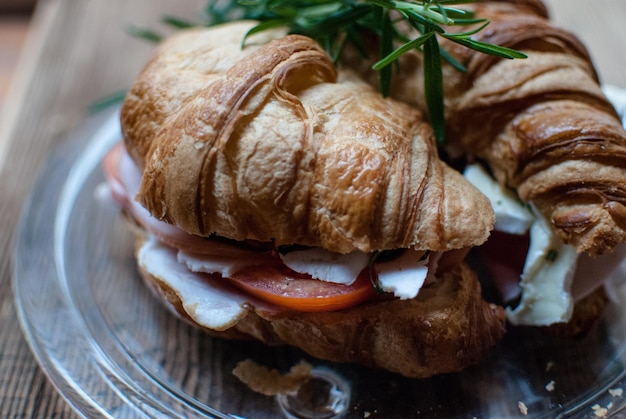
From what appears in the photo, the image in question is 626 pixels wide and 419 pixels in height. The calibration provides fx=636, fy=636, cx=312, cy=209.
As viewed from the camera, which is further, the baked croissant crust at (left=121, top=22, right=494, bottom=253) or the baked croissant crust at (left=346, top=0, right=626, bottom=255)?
the baked croissant crust at (left=346, top=0, right=626, bottom=255)

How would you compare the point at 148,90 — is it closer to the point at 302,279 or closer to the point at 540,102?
the point at 302,279

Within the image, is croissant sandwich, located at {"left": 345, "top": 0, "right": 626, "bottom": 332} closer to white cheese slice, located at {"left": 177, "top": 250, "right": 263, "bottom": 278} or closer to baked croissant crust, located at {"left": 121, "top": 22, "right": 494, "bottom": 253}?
baked croissant crust, located at {"left": 121, "top": 22, "right": 494, "bottom": 253}

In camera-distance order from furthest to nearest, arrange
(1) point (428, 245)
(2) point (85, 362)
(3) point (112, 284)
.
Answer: (3) point (112, 284), (2) point (85, 362), (1) point (428, 245)

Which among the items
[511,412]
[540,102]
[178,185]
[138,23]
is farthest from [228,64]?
[138,23]

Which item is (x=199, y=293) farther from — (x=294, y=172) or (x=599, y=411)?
(x=599, y=411)

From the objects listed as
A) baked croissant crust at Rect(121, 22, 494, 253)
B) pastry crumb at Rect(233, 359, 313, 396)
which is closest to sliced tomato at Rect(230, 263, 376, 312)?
baked croissant crust at Rect(121, 22, 494, 253)

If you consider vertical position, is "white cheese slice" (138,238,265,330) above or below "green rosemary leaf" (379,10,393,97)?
below
